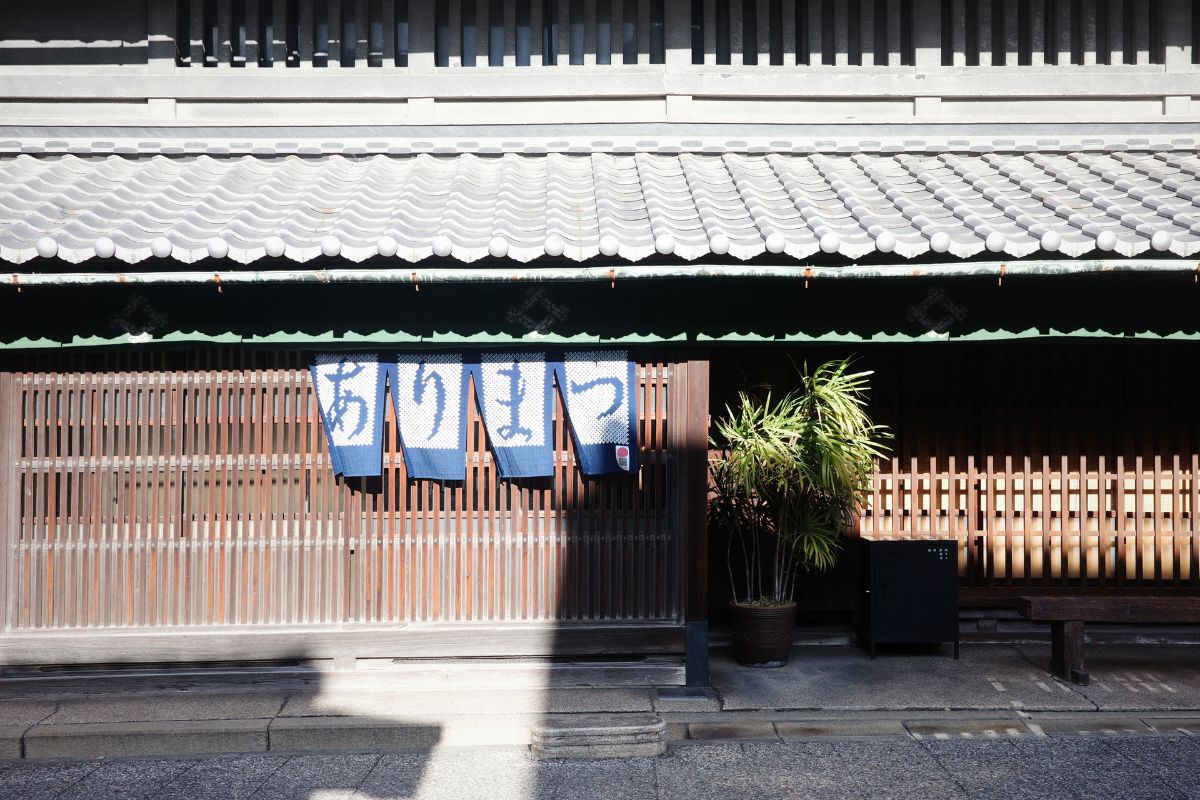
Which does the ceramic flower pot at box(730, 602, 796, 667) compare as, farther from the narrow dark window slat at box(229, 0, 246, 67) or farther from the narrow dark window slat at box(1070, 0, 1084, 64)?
the narrow dark window slat at box(229, 0, 246, 67)

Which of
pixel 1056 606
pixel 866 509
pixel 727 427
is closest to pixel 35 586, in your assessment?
pixel 727 427

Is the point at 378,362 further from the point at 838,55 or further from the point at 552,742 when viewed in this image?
the point at 838,55

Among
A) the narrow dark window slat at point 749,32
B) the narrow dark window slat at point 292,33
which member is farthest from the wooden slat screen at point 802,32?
the narrow dark window slat at point 292,33

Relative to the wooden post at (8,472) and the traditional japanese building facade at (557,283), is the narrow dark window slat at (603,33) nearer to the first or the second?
the traditional japanese building facade at (557,283)

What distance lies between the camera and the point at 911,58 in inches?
365

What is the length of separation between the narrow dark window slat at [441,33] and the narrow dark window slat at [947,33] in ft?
16.6

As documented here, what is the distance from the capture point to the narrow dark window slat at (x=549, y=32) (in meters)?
9.17

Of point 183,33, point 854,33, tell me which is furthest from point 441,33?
point 854,33

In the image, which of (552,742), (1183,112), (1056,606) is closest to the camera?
(552,742)

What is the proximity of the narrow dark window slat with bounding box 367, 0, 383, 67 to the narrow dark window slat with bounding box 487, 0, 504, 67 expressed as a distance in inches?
42.9

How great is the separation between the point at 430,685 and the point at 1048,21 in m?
8.81

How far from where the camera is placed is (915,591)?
873 centimetres

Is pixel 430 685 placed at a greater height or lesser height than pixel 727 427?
lesser

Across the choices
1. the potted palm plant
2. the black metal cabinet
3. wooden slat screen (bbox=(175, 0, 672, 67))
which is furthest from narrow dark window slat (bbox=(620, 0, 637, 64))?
the black metal cabinet
